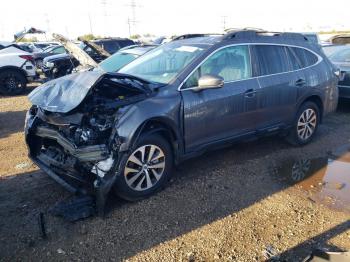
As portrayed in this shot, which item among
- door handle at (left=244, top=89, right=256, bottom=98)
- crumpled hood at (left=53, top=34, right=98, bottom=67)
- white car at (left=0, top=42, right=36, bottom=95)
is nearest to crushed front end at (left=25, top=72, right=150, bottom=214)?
crumpled hood at (left=53, top=34, right=98, bottom=67)

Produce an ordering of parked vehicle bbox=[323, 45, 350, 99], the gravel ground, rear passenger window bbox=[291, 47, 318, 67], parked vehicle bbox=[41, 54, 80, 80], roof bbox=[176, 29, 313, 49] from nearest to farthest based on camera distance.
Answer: the gravel ground
roof bbox=[176, 29, 313, 49]
rear passenger window bbox=[291, 47, 318, 67]
parked vehicle bbox=[323, 45, 350, 99]
parked vehicle bbox=[41, 54, 80, 80]

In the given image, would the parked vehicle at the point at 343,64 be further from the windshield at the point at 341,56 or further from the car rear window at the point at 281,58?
the car rear window at the point at 281,58

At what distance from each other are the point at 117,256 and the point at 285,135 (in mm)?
3829

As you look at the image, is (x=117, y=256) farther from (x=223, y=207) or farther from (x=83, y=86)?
(x=83, y=86)

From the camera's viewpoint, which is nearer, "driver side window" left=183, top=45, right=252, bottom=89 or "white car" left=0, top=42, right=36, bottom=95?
"driver side window" left=183, top=45, right=252, bottom=89

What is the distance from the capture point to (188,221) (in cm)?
387

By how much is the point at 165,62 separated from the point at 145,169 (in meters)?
1.59

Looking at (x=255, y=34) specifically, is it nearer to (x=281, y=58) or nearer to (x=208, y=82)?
(x=281, y=58)

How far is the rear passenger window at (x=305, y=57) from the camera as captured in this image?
594 centimetres

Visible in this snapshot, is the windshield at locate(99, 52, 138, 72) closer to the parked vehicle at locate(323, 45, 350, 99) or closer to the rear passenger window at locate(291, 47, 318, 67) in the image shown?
the rear passenger window at locate(291, 47, 318, 67)

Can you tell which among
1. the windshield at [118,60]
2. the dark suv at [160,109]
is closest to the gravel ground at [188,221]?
the dark suv at [160,109]

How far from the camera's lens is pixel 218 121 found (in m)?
4.74

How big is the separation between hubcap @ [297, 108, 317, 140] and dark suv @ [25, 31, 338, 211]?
317mm

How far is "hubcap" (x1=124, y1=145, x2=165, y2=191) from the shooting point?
4.06m
